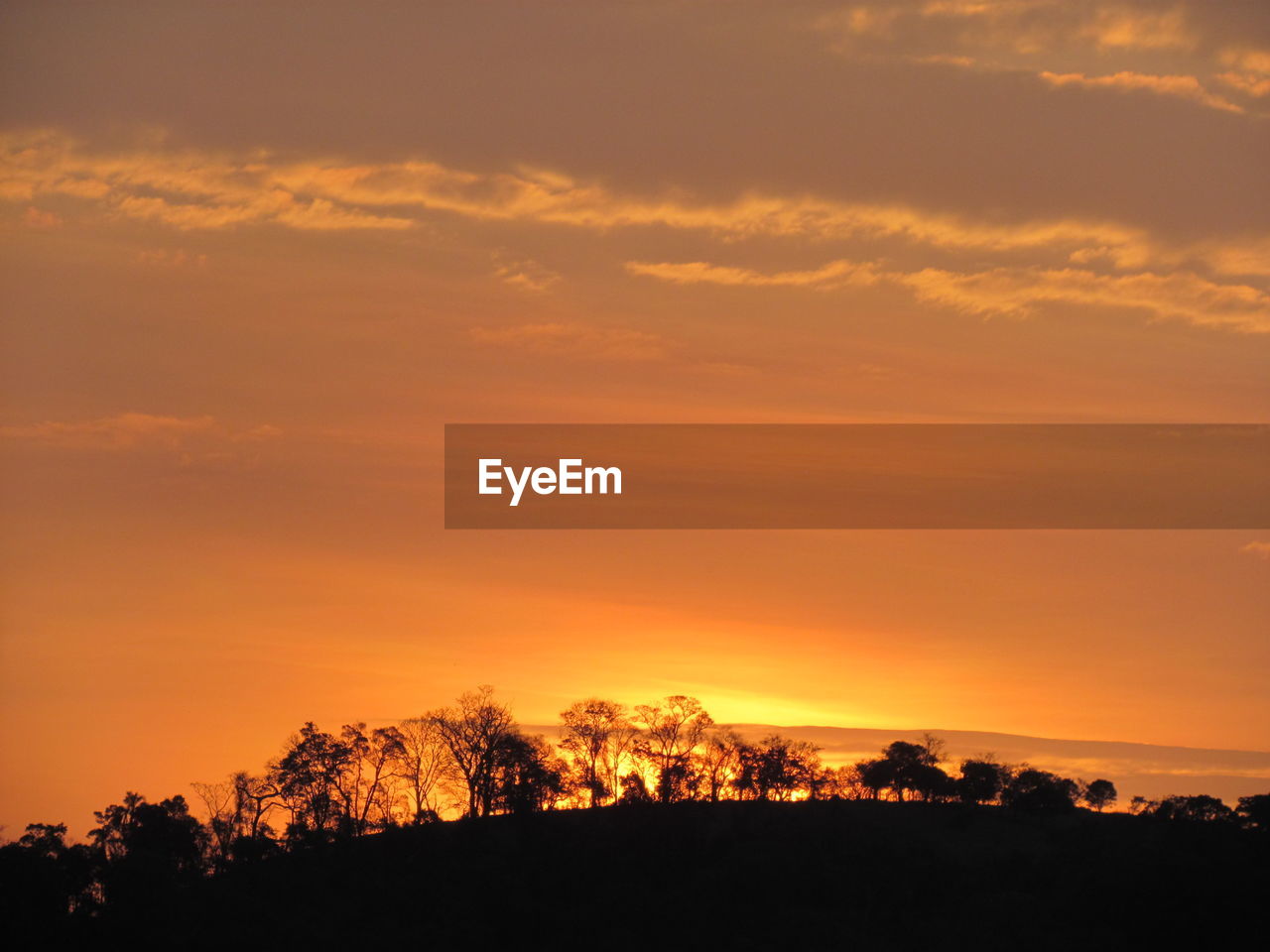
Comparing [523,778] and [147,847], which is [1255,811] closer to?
[523,778]

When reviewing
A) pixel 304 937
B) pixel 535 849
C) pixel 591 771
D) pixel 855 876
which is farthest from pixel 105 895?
pixel 855 876

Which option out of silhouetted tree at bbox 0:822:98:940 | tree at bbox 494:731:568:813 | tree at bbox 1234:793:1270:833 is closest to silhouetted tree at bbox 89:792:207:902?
silhouetted tree at bbox 0:822:98:940

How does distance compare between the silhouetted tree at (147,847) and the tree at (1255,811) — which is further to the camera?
the tree at (1255,811)

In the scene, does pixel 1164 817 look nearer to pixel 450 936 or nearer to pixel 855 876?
pixel 855 876

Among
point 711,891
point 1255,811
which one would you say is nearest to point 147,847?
point 711,891

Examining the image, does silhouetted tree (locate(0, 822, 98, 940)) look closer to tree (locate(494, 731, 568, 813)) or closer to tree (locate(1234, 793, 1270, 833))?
tree (locate(494, 731, 568, 813))

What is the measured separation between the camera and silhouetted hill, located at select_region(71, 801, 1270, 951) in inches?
5664

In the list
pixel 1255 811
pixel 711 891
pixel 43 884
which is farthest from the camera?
pixel 1255 811

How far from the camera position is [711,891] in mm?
160875

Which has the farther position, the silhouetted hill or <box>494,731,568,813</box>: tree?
<box>494,731,568,813</box>: tree

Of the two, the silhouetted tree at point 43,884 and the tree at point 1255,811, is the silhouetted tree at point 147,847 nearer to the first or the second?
the silhouetted tree at point 43,884

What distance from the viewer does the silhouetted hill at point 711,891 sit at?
472 feet

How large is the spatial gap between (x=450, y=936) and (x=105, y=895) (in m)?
37.8

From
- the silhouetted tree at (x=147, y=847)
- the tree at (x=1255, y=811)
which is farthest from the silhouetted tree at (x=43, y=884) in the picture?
the tree at (x=1255, y=811)
